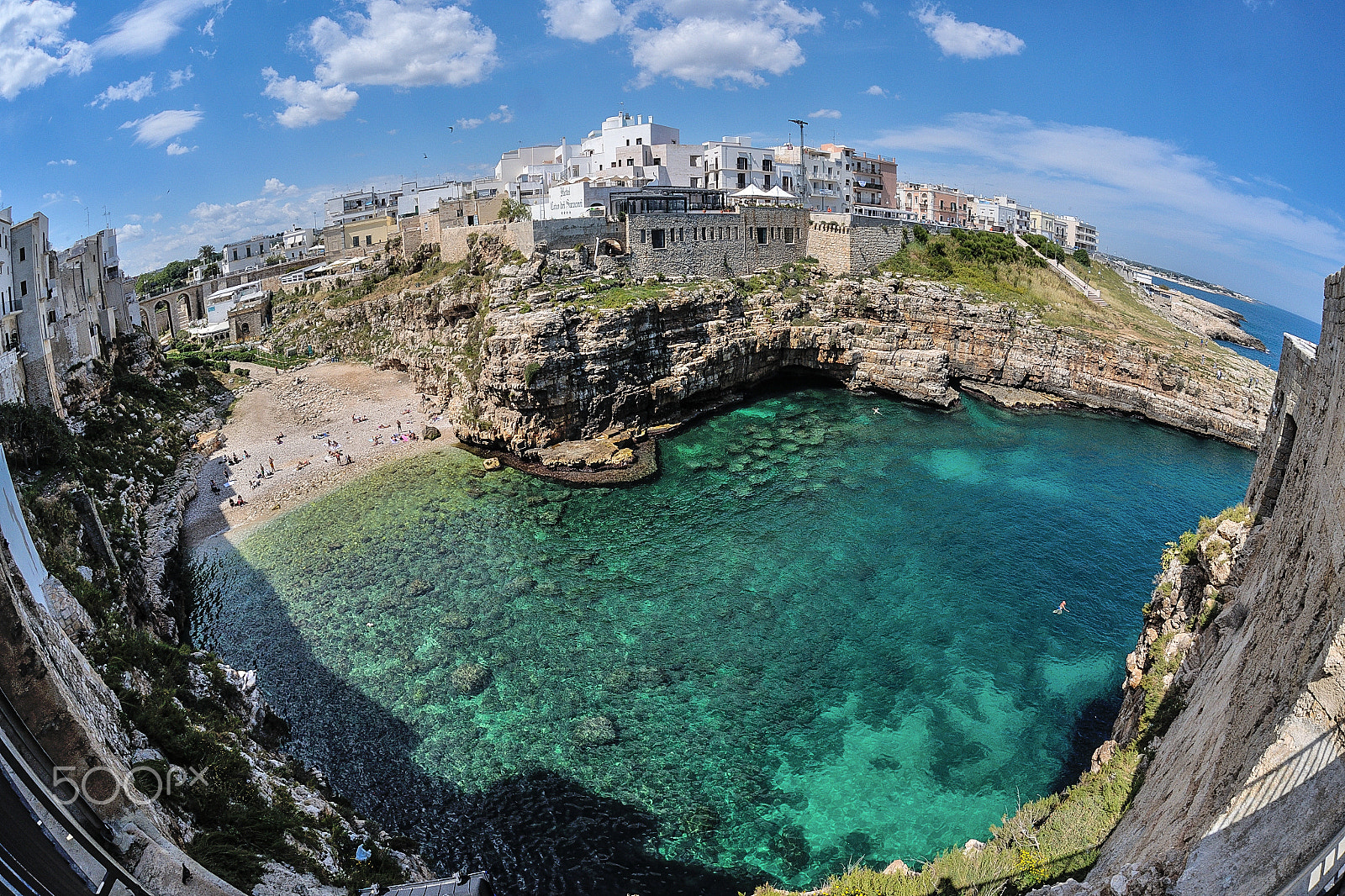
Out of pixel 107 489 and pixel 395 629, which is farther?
pixel 107 489

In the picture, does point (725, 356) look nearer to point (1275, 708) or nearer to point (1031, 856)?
point (1031, 856)

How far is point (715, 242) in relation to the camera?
47.2 metres

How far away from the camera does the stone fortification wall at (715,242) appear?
44.2 metres

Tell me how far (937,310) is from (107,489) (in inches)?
1853

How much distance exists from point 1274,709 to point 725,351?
3459 centimetres

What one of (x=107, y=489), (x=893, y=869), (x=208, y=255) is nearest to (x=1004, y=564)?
(x=893, y=869)

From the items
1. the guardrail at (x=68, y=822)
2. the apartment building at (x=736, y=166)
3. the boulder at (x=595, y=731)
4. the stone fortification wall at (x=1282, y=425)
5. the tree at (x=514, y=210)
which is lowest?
the boulder at (x=595, y=731)

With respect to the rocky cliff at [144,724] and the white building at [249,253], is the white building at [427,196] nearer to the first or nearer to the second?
the white building at [249,253]

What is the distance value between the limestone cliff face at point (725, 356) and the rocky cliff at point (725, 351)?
0.09 m

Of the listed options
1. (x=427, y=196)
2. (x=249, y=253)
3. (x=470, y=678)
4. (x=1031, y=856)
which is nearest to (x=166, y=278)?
(x=249, y=253)

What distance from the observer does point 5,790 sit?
8.79 m

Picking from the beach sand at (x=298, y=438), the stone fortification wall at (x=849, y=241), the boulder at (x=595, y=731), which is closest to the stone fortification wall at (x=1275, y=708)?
the boulder at (x=595, y=731)

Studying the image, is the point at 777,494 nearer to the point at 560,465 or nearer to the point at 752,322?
the point at 560,465

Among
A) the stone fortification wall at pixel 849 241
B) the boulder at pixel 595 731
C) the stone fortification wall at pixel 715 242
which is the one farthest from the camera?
the stone fortification wall at pixel 849 241
